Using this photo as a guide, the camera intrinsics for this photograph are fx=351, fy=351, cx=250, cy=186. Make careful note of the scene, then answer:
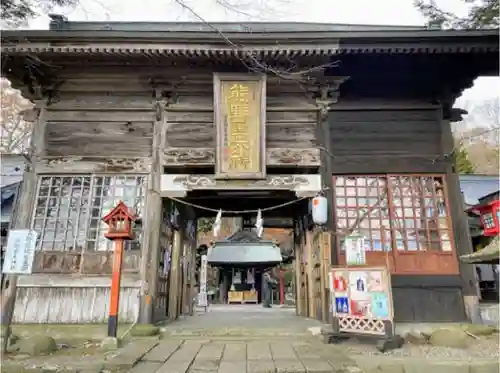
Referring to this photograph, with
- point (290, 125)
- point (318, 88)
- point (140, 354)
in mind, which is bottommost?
point (140, 354)

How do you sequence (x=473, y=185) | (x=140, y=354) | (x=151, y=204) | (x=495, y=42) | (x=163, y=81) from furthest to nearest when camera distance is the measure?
1. (x=473, y=185)
2. (x=163, y=81)
3. (x=151, y=204)
4. (x=495, y=42)
5. (x=140, y=354)

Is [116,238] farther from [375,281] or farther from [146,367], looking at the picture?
[375,281]

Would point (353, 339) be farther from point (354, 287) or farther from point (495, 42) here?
point (495, 42)

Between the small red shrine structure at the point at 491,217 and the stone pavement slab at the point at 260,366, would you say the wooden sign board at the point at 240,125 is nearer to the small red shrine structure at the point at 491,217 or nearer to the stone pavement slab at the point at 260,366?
the stone pavement slab at the point at 260,366

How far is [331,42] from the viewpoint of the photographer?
25.0ft

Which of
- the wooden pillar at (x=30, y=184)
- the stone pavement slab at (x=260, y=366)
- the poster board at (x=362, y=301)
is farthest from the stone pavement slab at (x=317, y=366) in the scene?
the wooden pillar at (x=30, y=184)

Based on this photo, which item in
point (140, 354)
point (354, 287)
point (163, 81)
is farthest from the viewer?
point (163, 81)

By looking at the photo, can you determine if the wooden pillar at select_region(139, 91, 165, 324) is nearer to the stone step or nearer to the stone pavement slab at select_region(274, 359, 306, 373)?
the stone step

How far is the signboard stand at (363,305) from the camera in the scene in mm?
6109

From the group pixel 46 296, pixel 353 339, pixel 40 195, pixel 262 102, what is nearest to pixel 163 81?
pixel 262 102

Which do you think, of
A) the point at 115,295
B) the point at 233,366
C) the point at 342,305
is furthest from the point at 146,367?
the point at 342,305

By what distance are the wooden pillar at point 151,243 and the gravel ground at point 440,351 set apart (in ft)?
13.0

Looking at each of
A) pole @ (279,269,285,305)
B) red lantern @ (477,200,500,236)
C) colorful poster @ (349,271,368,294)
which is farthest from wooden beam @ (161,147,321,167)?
pole @ (279,269,285,305)

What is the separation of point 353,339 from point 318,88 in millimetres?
5551
